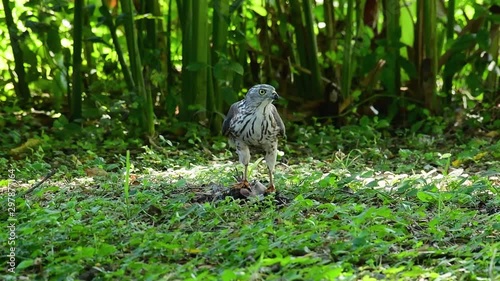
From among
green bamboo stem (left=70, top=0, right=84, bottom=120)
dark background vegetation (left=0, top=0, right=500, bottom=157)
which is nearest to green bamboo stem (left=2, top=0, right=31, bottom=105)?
dark background vegetation (left=0, top=0, right=500, bottom=157)

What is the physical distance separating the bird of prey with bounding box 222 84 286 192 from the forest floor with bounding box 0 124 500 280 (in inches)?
9.7

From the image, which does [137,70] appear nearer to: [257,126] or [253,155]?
[253,155]

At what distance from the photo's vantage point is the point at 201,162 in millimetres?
7832

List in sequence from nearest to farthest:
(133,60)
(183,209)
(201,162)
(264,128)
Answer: (183,209), (264,128), (201,162), (133,60)

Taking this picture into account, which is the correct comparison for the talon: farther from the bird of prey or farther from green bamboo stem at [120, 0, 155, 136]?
green bamboo stem at [120, 0, 155, 136]

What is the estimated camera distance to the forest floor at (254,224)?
14.3 feet

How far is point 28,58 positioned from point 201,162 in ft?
8.33

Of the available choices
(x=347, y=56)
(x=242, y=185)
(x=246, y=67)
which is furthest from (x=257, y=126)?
(x=246, y=67)

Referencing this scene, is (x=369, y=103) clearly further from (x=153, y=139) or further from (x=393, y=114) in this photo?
(x=153, y=139)

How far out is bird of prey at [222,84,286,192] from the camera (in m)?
6.24

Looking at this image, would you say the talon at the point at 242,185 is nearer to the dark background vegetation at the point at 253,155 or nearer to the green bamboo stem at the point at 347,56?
the dark background vegetation at the point at 253,155

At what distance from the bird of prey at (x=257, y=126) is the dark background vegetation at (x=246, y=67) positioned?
2007 mm

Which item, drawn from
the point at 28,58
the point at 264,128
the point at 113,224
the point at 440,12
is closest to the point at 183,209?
the point at 113,224

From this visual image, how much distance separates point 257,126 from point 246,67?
3.62 metres
